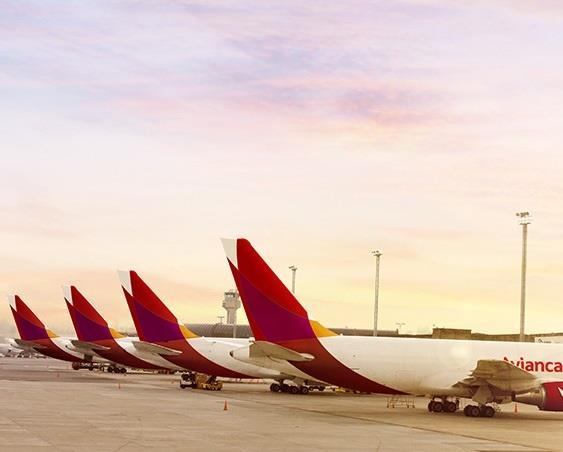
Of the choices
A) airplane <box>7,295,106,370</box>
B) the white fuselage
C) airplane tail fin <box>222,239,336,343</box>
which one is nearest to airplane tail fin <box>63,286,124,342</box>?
airplane <box>7,295,106,370</box>

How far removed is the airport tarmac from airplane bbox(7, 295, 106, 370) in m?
35.8

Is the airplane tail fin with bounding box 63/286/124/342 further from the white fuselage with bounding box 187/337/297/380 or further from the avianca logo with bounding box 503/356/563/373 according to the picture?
the avianca logo with bounding box 503/356/563/373

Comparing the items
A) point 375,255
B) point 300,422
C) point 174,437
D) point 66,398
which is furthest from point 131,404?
point 375,255

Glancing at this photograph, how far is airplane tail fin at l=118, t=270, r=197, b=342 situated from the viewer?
59.1m

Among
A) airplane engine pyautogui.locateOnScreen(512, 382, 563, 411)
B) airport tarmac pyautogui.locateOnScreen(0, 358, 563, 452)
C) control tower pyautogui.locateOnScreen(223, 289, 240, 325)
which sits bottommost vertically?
airport tarmac pyautogui.locateOnScreen(0, 358, 563, 452)

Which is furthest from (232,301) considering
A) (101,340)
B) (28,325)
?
(101,340)

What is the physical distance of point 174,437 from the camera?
27688mm

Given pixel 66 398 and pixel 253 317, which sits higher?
pixel 253 317

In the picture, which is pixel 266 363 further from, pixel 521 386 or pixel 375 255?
pixel 375 255

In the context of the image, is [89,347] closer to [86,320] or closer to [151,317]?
[86,320]

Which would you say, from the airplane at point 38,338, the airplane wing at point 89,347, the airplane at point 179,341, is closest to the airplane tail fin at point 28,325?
the airplane at point 38,338

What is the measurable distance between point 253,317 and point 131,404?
6897 mm

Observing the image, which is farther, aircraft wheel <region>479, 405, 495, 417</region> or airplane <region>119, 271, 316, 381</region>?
airplane <region>119, 271, 316, 381</region>

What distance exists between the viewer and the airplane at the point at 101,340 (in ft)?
209
